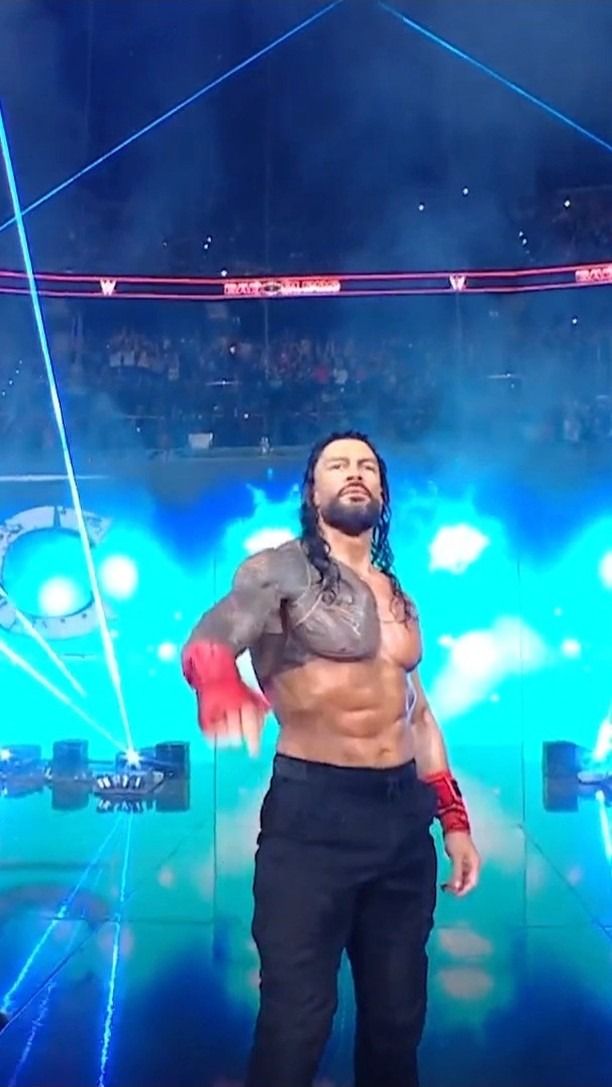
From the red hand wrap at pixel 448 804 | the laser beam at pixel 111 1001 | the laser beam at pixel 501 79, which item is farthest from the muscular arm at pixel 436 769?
the laser beam at pixel 501 79

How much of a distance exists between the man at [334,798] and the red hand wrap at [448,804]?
4 centimetres

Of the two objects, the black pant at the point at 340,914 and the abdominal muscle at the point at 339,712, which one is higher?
the abdominal muscle at the point at 339,712

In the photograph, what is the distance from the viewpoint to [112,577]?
5.42m

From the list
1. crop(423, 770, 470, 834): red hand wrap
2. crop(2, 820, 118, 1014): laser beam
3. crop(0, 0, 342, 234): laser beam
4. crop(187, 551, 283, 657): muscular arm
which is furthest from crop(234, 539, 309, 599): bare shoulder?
crop(0, 0, 342, 234): laser beam

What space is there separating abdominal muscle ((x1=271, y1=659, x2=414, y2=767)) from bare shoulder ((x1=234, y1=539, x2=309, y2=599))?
0.13 m

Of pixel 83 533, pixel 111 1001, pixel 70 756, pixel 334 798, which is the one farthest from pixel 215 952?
pixel 83 533

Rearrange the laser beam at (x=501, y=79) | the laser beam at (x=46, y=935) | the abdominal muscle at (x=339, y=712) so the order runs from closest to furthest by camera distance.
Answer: the abdominal muscle at (x=339, y=712), the laser beam at (x=46, y=935), the laser beam at (x=501, y=79)

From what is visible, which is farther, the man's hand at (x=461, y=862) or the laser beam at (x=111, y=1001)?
the laser beam at (x=111, y=1001)

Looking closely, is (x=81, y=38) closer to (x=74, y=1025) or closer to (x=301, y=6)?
(x=301, y=6)

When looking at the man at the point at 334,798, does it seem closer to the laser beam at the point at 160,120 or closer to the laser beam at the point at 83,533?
the laser beam at the point at 83,533

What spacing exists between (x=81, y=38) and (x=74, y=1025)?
4.20 m

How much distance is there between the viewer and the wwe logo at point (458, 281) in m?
5.73

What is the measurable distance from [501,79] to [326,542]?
154 inches

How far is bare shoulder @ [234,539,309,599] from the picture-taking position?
5.78ft
